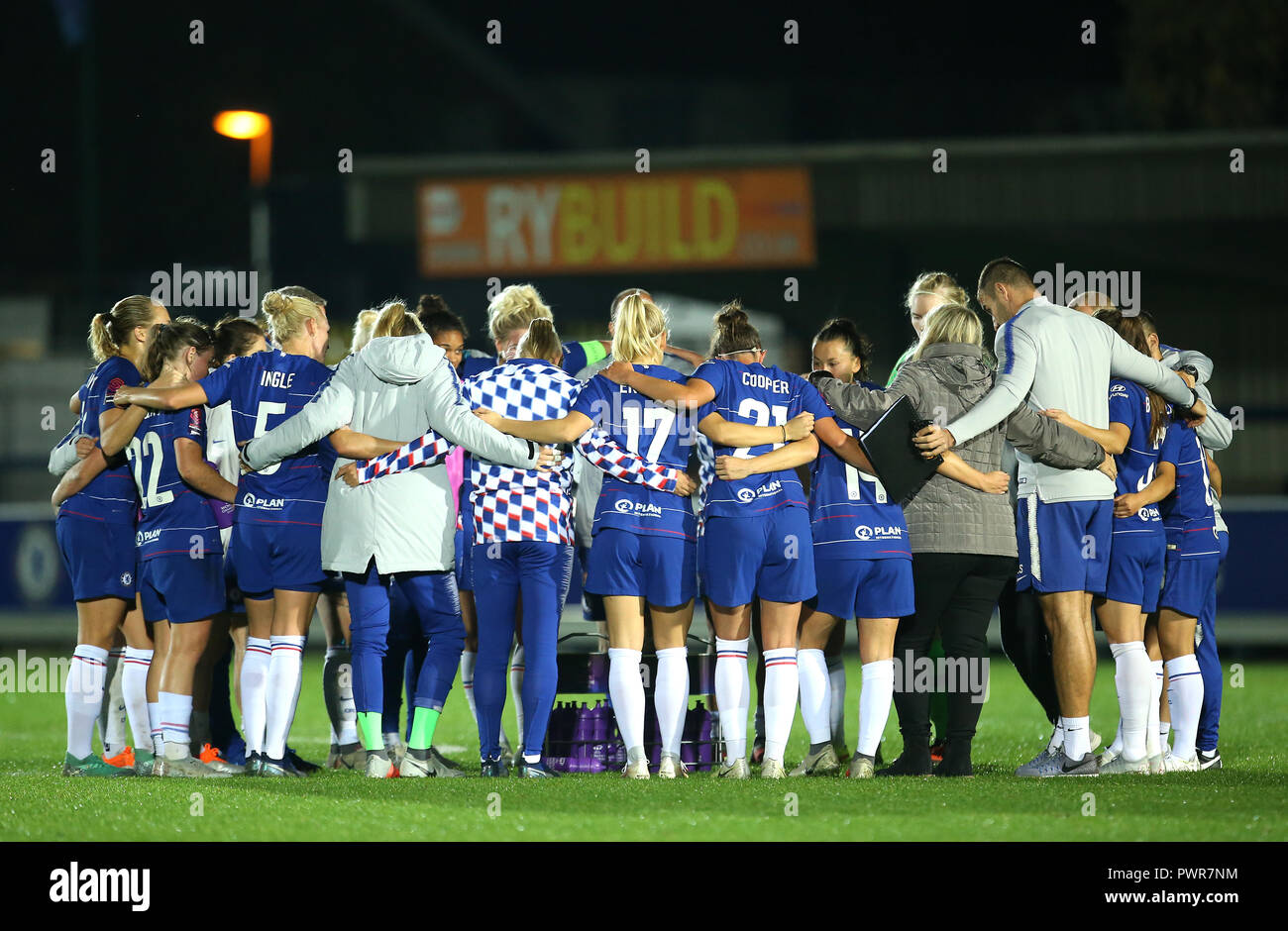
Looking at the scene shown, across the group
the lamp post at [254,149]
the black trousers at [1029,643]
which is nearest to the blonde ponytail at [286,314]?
the black trousers at [1029,643]

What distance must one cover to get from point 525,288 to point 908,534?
230cm

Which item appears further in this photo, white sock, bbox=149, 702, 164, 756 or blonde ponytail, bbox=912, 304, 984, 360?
white sock, bbox=149, 702, 164, 756

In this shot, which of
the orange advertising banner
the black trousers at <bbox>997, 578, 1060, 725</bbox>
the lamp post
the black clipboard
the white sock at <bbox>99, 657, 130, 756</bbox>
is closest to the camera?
the black clipboard

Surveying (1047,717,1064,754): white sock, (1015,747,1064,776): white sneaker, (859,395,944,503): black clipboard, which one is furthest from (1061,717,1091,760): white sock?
(859,395,944,503): black clipboard

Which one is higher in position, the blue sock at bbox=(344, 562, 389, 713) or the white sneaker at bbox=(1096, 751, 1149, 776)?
the blue sock at bbox=(344, 562, 389, 713)

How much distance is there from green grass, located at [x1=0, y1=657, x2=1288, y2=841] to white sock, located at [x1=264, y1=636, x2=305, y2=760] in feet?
0.92

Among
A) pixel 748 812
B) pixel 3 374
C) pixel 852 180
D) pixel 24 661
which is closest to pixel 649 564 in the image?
pixel 748 812

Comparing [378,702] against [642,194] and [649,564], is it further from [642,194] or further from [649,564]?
[642,194]

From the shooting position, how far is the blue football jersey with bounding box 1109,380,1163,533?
702 centimetres

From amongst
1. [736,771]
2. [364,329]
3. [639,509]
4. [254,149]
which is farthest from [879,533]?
[254,149]

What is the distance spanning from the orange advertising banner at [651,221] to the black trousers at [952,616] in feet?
38.3

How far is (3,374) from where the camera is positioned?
22.9m

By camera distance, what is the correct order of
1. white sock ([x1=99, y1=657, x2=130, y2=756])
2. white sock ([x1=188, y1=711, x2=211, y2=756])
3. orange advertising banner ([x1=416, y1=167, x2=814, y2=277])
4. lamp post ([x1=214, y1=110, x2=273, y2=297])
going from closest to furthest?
white sock ([x1=188, y1=711, x2=211, y2=756]), white sock ([x1=99, y1=657, x2=130, y2=756]), lamp post ([x1=214, y1=110, x2=273, y2=297]), orange advertising banner ([x1=416, y1=167, x2=814, y2=277])

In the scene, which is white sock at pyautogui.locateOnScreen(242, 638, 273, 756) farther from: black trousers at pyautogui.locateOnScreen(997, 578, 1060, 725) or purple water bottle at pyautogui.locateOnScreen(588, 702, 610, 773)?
black trousers at pyautogui.locateOnScreen(997, 578, 1060, 725)
